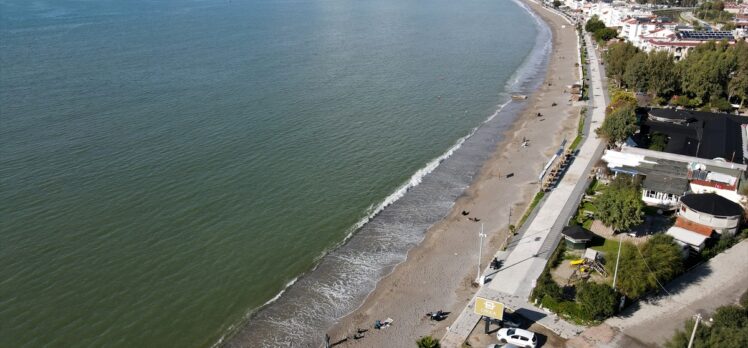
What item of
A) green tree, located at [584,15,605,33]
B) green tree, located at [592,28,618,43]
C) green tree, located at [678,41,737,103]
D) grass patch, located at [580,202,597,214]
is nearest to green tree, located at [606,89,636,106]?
green tree, located at [678,41,737,103]

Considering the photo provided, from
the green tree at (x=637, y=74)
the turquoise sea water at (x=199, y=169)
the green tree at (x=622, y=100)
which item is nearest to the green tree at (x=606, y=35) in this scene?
the turquoise sea water at (x=199, y=169)

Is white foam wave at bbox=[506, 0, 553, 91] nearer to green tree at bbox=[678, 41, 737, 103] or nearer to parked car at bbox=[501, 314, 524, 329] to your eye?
green tree at bbox=[678, 41, 737, 103]

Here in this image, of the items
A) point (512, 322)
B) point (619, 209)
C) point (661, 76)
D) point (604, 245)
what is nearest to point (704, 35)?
point (661, 76)

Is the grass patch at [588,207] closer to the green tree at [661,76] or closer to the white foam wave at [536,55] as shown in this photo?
the green tree at [661,76]

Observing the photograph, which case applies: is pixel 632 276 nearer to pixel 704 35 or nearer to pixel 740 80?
pixel 740 80

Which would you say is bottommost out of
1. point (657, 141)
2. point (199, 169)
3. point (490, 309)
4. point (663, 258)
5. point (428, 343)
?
point (199, 169)

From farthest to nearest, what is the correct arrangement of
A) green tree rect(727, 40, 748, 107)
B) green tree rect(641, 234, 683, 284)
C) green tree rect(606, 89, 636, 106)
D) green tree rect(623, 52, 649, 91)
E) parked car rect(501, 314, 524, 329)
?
1. green tree rect(623, 52, 649, 91)
2. green tree rect(727, 40, 748, 107)
3. green tree rect(606, 89, 636, 106)
4. green tree rect(641, 234, 683, 284)
5. parked car rect(501, 314, 524, 329)
